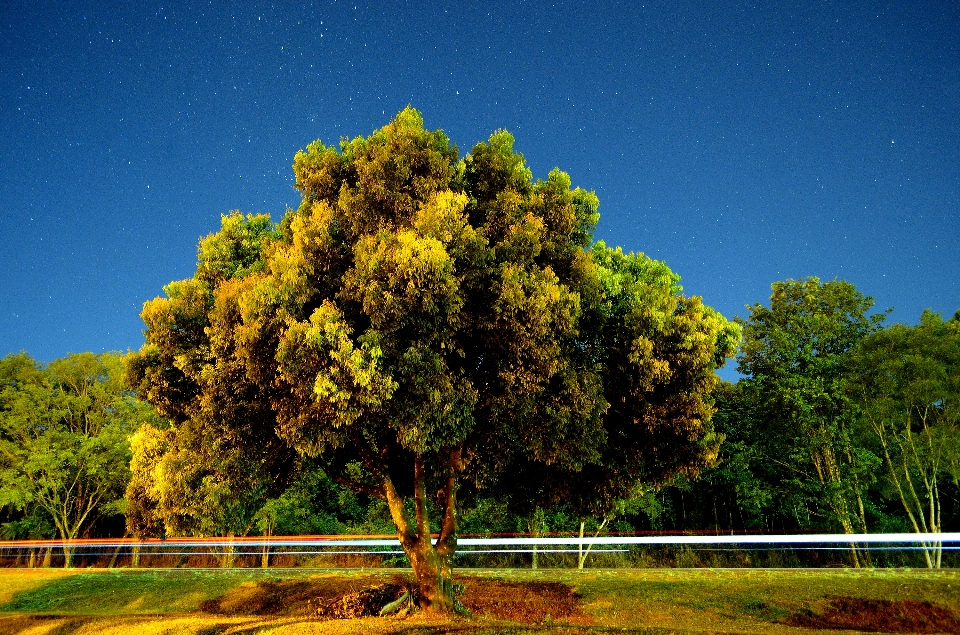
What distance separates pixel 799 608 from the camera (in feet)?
51.5

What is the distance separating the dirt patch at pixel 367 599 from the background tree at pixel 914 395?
18552mm

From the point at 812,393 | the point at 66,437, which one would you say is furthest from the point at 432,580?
the point at 66,437

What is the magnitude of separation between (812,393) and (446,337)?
946 inches

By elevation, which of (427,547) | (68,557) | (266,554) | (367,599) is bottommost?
(68,557)

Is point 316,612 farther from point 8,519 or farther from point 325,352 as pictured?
point 8,519

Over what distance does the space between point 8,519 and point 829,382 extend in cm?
5411

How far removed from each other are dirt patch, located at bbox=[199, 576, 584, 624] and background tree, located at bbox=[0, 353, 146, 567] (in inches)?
876

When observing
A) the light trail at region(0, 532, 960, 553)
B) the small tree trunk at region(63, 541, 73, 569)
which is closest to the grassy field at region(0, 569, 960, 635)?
the light trail at region(0, 532, 960, 553)

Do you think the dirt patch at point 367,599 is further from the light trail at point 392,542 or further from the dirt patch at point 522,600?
the light trail at point 392,542

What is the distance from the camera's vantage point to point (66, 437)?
39.9 m

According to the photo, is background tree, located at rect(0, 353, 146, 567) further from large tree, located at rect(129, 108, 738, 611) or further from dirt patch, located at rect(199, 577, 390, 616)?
large tree, located at rect(129, 108, 738, 611)

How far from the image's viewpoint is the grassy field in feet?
41.8

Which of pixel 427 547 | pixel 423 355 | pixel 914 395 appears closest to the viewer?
pixel 423 355

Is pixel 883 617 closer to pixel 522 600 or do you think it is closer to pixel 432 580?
pixel 522 600
